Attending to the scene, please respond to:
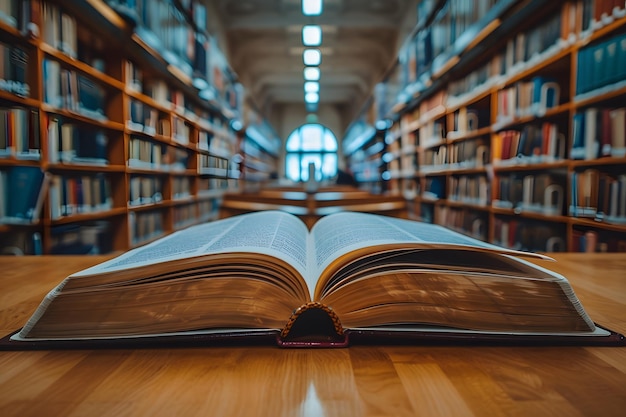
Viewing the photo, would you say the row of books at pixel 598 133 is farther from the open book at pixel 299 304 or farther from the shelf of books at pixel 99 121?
the shelf of books at pixel 99 121

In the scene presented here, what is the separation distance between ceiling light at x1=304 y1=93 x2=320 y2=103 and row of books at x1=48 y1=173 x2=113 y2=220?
37.8ft

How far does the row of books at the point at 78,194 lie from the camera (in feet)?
8.04

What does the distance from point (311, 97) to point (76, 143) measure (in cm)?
1233

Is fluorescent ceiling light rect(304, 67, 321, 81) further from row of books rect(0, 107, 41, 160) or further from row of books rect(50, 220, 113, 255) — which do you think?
row of books rect(0, 107, 41, 160)

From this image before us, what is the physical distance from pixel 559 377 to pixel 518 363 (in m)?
0.04

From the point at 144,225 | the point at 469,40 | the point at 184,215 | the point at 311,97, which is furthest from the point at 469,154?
the point at 311,97

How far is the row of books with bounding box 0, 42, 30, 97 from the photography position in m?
1.96

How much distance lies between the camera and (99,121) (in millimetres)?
2959

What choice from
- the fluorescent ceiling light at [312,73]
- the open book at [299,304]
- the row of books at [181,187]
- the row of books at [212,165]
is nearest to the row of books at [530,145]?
the open book at [299,304]

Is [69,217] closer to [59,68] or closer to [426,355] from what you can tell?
[59,68]

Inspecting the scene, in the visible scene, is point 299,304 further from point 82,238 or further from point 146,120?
point 146,120

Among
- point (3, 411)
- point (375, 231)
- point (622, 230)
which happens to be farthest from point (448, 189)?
point (3, 411)

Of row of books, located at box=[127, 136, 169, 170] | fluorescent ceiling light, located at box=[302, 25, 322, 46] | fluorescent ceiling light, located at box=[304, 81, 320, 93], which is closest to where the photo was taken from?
row of books, located at box=[127, 136, 169, 170]

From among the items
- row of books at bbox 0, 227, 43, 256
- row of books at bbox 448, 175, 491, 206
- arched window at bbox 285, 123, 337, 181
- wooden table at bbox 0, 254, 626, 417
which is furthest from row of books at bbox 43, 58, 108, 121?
arched window at bbox 285, 123, 337, 181
